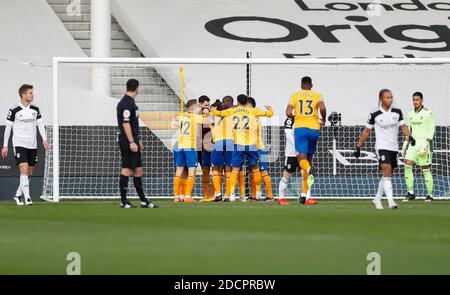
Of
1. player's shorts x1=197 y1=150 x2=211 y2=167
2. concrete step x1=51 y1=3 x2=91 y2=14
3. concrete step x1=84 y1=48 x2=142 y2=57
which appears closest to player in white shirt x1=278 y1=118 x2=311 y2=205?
player's shorts x1=197 y1=150 x2=211 y2=167

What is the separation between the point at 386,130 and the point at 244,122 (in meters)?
4.57

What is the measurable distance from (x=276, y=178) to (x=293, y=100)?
20.3ft

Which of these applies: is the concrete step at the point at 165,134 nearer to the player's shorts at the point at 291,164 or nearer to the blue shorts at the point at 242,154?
the blue shorts at the point at 242,154

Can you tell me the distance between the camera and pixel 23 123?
2006 centimetres

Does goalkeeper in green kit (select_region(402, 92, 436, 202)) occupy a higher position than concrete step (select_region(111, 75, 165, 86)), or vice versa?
concrete step (select_region(111, 75, 165, 86))

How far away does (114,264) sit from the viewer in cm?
1005

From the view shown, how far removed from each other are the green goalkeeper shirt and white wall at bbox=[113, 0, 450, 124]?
5.78 metres

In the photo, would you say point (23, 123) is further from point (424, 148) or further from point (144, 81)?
point (144, 81)

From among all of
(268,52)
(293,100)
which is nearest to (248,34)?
(268,52)

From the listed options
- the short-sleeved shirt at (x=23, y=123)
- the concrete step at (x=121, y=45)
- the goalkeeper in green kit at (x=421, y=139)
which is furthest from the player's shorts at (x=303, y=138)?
the concrete step at (x=121, y=45)

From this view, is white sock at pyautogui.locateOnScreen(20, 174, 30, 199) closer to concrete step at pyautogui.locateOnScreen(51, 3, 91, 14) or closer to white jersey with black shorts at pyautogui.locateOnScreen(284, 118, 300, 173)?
white jersey with black shorts at pyautogui.locateOnScreen(284, 118, 300, 173)

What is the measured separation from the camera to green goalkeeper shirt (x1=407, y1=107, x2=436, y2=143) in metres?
22.4

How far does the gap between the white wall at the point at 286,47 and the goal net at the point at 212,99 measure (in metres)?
0.05

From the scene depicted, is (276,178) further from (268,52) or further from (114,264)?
(114,264)
